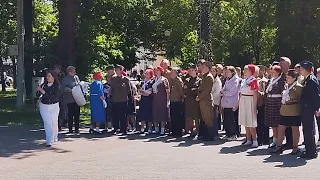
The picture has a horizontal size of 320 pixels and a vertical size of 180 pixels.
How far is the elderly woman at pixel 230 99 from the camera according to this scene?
14211mm

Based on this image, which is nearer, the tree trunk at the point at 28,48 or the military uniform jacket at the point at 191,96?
the military uniform jacket at the point at 191,96

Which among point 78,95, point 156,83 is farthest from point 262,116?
point 78,95

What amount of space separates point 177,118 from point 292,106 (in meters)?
4.10

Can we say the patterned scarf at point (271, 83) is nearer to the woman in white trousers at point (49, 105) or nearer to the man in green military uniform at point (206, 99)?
the man in green military uniform at point (206, 99)

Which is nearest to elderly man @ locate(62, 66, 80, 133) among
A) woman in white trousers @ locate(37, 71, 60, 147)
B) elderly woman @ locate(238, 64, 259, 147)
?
woman in white trousers @ locate(37, 71, 60, 147)

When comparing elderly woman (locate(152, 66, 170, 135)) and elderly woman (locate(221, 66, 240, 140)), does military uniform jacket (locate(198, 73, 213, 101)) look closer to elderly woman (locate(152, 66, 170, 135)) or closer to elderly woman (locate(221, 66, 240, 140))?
elderly woman (locate(221, 66, 240, 140))

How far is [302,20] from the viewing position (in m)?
38.4

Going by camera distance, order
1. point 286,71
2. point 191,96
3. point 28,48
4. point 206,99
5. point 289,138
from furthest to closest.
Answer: point 28,48 < point 191,96 < point 206,99 < point 289,138 < point 286,71

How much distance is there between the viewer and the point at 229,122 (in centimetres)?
1447

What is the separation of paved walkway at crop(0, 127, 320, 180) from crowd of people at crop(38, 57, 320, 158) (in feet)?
1.90

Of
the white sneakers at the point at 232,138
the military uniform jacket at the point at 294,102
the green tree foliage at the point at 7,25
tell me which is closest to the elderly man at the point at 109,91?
the white sneakers at the point at 232,138

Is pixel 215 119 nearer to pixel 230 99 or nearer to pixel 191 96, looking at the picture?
pixel 230 99

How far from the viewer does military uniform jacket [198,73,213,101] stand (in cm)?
1400

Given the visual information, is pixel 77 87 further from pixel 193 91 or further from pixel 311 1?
pixel 311 1
